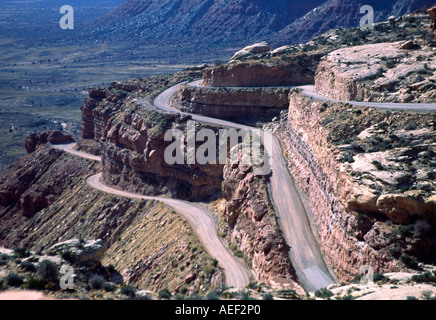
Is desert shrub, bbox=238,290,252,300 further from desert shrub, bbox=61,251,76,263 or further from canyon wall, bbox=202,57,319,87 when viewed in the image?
canyon wall, bbox=202,57,319,87

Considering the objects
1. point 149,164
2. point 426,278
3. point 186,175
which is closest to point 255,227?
point 426,278

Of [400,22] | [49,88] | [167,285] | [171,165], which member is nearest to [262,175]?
[167,285]

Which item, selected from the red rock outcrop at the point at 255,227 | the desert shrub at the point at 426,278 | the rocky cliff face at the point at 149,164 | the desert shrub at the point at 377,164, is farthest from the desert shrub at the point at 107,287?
the rocky cliff face at the point at 149,164

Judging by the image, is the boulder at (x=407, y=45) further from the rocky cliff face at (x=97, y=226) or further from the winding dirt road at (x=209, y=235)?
the rocky cliff face at (x=97, y=226)

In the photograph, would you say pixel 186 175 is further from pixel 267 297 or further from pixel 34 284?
pixel 267 297

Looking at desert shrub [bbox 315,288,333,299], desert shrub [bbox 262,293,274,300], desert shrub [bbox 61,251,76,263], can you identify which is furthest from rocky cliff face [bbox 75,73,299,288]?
desert shrub [bbox 61,251,76,263]

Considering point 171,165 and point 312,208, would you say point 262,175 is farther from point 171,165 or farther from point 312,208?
point 171,165
